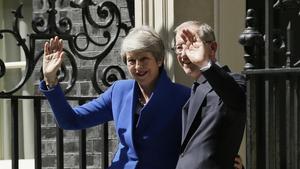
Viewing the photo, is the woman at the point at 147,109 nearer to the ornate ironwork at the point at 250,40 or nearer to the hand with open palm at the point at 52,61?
the hand with open palm at the point at 52,61

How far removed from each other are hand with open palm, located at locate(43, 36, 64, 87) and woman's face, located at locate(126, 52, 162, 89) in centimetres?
41

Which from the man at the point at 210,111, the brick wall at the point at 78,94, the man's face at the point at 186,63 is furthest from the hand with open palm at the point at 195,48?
the brick wall at the point at 78,94

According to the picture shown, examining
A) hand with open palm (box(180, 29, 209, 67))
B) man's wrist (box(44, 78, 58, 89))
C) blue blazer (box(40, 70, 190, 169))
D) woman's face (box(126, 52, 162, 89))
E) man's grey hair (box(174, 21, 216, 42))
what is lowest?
blue blazer (box(40, 70, 190, 169))

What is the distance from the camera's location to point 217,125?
10.3 feet

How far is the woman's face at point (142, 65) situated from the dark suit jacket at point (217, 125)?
0.45 meters

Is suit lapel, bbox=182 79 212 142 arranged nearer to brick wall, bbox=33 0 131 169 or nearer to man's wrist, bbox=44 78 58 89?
man's wrist, bbox=44 78 58 89

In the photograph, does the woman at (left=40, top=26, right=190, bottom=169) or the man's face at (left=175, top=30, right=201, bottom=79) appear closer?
the man's face at (left=175, top=30, right=201, bottom=79)

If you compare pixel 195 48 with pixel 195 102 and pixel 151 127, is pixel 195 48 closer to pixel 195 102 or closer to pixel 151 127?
pixel 195 102

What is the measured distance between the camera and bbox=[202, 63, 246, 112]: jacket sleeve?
9.96 feet

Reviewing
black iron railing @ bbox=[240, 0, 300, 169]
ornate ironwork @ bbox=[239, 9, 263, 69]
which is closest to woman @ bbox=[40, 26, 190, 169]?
black iron railing @ bbox=[240, 0, 300, 169]

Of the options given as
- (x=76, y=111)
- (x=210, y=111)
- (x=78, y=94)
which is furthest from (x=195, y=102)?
(x=78, y=94)

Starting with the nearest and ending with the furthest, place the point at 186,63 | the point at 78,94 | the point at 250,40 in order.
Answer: the point at 250,40
the point at 186,63
the point at 78,94

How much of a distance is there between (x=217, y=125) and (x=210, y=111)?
0.07 meters

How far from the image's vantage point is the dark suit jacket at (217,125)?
3096 mm
